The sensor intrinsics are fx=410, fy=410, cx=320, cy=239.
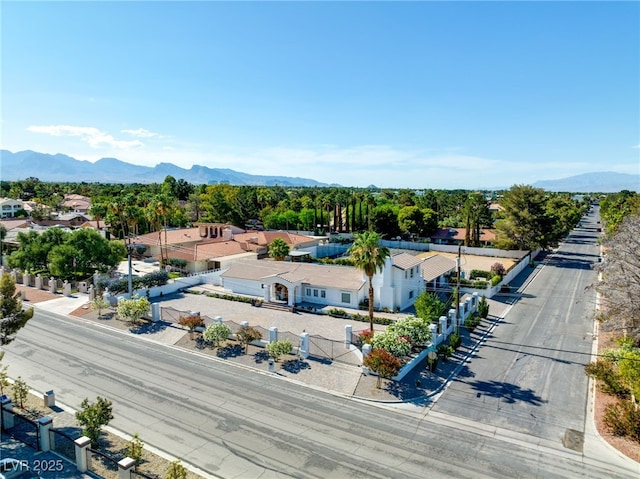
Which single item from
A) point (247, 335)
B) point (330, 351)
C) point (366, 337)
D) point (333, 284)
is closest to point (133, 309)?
point (247, 335)

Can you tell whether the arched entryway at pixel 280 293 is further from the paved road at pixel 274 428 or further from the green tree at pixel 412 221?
the green tree at pixel 412 221

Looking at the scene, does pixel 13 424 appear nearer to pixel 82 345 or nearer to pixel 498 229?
pixel 82 345

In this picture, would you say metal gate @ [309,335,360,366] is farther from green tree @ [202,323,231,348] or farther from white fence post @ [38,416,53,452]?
white fence post @ [38,416,53,452]

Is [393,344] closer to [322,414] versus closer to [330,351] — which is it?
[330,351]

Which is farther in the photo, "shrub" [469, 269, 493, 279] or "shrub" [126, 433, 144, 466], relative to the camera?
"shrub" [469, 269, 493, 279]

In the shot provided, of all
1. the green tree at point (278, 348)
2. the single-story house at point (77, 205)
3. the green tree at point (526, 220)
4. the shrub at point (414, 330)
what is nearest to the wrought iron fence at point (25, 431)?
the green tree at point (278, 348)

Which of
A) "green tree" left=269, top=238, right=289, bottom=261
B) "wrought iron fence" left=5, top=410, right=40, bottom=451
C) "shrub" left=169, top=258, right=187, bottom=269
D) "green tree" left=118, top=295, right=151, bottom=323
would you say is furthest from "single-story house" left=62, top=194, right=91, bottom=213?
"wrought iron fence" left=5, top=410, right=40, bottom=451

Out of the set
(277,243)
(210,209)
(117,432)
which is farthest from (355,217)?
(117,432)

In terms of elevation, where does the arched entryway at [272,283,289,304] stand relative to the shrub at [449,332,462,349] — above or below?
above
